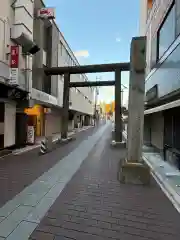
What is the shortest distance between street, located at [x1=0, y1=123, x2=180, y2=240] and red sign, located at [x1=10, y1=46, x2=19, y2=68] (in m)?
6.75

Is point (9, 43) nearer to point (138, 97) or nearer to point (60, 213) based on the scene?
point (138, 97)

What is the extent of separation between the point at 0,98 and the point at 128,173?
306 inches

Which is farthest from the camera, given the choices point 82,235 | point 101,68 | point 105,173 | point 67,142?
point 67,142

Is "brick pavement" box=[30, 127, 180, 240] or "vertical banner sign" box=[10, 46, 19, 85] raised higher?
"vertical banner sign" box=[10, 46, 19, 85]

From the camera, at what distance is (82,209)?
15.3 ft

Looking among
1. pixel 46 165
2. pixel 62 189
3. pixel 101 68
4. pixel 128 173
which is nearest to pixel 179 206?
pixel 128 173

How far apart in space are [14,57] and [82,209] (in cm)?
992

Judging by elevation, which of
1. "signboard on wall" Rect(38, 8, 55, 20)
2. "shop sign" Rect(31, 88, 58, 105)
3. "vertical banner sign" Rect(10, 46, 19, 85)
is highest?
"signboard on wall" Rect(38, 8, 55, 20)

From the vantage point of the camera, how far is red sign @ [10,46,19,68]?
1180cm

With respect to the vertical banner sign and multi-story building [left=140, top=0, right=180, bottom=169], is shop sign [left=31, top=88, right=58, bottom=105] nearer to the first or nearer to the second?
the vertical banner sign

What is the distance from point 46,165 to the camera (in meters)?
9.05

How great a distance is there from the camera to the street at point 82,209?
12.1 ft

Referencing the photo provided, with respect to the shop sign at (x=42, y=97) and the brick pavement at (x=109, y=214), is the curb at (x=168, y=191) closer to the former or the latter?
the brick pavement at (x=109, y=214)

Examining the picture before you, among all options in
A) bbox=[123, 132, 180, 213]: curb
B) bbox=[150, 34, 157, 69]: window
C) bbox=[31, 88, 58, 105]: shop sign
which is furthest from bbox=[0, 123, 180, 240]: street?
bbox=[150, 34, 157, 69]: window
